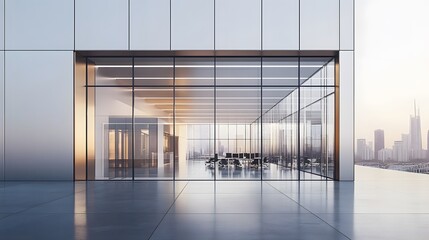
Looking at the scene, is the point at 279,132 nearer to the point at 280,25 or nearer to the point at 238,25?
the point at 280,25

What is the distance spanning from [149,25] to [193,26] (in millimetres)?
1755

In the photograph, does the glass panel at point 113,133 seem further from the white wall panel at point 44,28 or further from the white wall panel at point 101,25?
the white wall panel at point 44,28

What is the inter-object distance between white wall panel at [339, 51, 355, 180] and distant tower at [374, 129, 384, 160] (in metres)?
13.8

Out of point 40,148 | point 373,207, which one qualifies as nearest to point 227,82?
point 40,148

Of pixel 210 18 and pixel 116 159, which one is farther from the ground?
pixel 210 18

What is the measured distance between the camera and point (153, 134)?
55.5ft

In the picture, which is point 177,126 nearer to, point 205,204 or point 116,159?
point 116,159

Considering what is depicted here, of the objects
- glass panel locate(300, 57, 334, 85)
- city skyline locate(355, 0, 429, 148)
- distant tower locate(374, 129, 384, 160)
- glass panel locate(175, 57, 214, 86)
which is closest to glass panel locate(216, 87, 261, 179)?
glass panel locate(175, 57, 214, 86)

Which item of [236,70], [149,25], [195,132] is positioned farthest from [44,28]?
[236,70]

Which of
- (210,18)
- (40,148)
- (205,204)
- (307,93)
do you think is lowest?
(205,204)

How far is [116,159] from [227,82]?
18.7 ft

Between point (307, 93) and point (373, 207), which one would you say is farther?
point (307, 93)

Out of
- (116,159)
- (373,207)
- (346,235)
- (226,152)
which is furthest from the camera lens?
(226,152)

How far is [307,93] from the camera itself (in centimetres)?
1742
